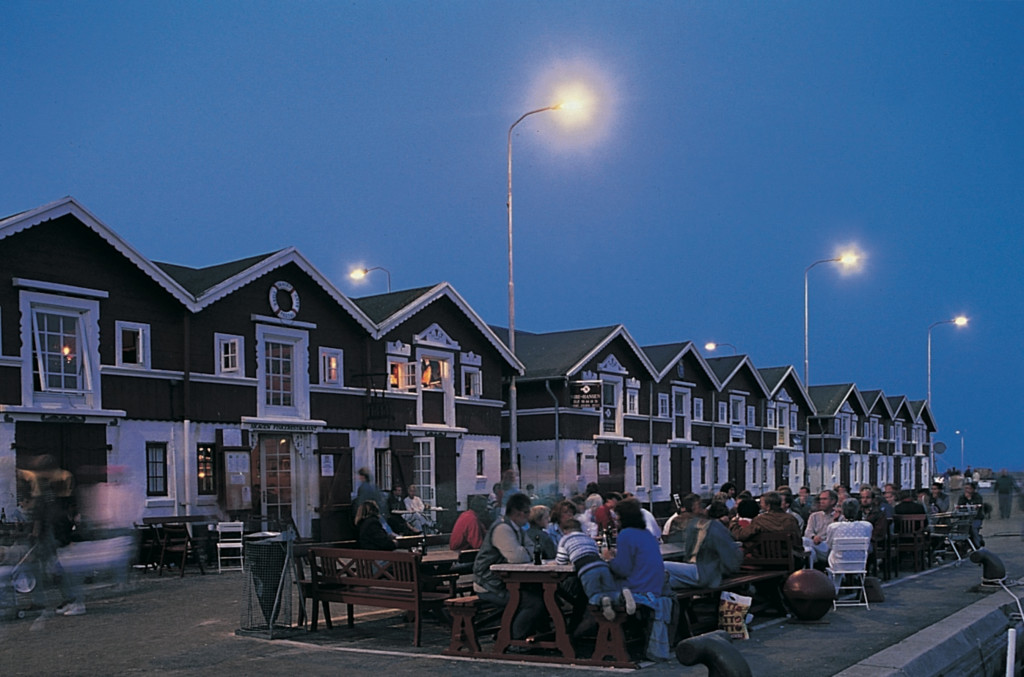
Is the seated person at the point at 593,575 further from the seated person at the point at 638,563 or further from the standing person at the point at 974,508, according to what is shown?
the standing person at the point at 974,508

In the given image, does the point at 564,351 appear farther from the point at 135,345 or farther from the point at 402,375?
the point at 135,345

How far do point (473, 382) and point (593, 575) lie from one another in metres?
22.7

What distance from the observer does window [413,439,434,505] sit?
29.8 meters

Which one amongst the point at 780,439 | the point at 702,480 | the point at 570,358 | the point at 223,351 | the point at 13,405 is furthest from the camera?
the point at 780,439

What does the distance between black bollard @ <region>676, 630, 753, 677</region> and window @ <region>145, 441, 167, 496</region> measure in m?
16.5

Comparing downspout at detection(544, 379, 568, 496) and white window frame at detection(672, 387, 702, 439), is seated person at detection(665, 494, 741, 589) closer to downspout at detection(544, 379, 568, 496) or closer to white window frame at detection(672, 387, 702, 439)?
downspout at detection(544, 379, 568, 496)

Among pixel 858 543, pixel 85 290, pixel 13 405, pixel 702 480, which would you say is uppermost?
pixel 85 290

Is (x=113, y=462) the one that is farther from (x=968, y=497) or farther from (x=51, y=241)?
(x=968, y=497)

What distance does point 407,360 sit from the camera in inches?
1173

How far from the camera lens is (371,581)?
36.6 ft

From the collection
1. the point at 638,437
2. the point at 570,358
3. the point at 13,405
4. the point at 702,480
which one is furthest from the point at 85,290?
the point at 702,480

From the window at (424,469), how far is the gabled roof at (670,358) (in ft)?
44.3

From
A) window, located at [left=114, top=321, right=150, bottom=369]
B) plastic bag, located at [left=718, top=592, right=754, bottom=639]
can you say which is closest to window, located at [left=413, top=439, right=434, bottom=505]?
window, located at [left=114, top=321, right=150, bottom=369]

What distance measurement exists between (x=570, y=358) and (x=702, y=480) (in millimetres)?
11072
